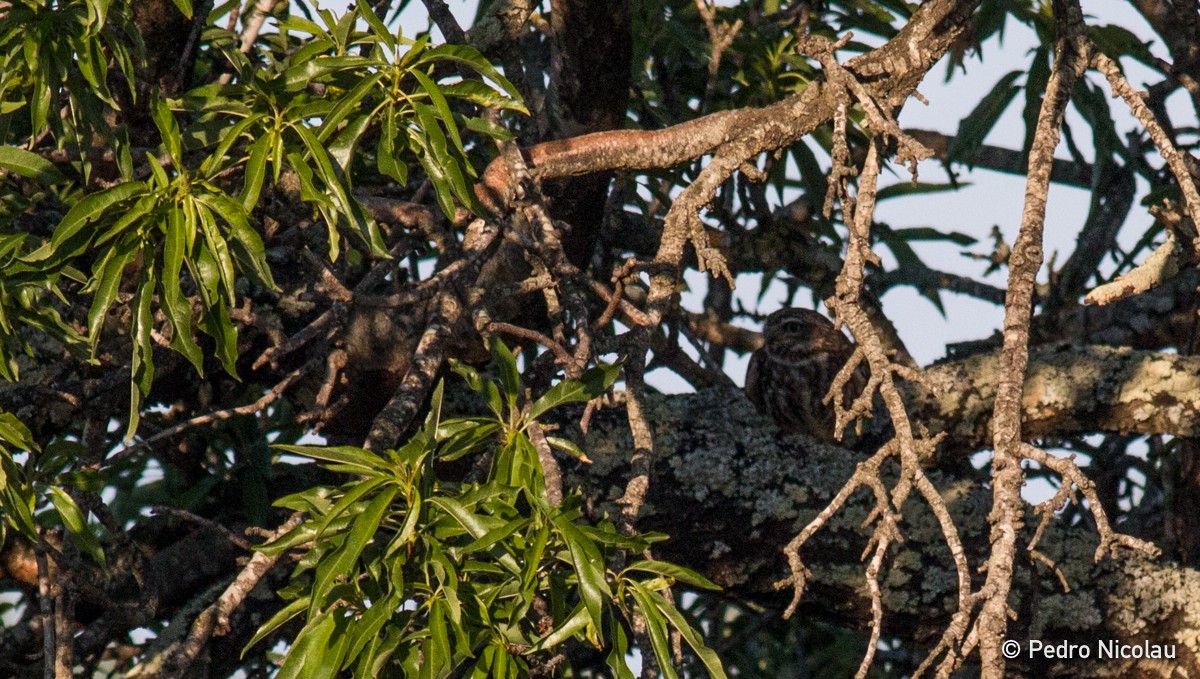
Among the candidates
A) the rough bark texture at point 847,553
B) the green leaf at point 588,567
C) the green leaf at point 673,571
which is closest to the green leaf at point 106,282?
the green leaf at point 588,567

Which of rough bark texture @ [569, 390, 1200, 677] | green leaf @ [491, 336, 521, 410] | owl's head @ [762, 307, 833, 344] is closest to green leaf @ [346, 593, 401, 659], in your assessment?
green leaf @ [491, 336, 521, 410]

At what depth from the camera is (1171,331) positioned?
14.0 ft

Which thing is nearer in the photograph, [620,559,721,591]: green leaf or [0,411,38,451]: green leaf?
[620,559,721,591]: green leaf

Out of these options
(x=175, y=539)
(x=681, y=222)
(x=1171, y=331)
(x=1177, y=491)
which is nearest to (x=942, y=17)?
(x=681, y=222)

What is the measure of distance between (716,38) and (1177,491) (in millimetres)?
1814

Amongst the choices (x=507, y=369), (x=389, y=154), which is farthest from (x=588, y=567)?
(x=389, y=154)

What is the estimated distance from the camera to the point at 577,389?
1.83m

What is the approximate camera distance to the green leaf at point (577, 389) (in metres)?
1.82

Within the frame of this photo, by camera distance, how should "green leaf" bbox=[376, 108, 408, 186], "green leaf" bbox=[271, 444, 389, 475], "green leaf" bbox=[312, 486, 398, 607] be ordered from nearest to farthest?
"green leaf" bbox=[312, 486, 398, 607] → "green leaf" bbox=[271, 444, 389, 475] → "green leaf" bbox=[376, 108, 408, 186]

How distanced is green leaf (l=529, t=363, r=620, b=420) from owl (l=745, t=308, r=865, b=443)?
A: 6.16 feet

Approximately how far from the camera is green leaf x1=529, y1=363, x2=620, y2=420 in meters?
1.82

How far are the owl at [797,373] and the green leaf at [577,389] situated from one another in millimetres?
1877

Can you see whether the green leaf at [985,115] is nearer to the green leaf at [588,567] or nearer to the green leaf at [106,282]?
the green leaf at [588,567]

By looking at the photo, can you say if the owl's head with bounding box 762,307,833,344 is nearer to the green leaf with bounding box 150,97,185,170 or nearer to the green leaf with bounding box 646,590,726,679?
the green leaf with bounding box 646,590,726,679
